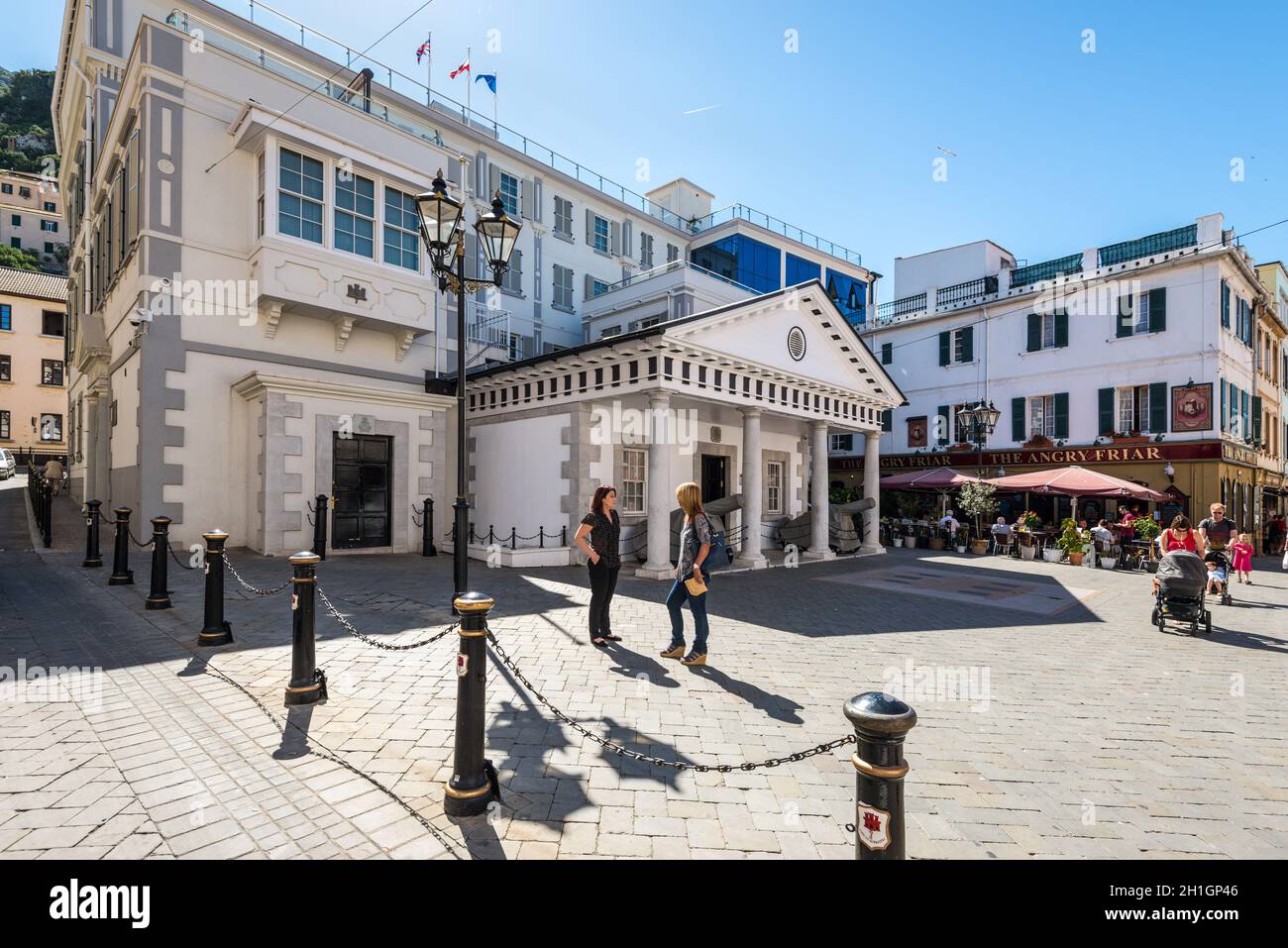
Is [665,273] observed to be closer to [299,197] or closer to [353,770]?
[299,197]

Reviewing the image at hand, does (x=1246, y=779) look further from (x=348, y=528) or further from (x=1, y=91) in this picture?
(x=1, y=91)

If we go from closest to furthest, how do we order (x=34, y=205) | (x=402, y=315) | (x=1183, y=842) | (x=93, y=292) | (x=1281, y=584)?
(x=1183, y=842) → (x=1281, y=584) → (x=402, y=315) → (x=93, y=292) → (x=34, y=205)

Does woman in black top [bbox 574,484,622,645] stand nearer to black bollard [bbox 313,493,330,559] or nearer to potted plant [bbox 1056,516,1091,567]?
black bollard [bbox 313,493,330,559]

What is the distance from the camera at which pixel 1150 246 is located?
24.1 m

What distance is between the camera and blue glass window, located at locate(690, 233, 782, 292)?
1110 inches

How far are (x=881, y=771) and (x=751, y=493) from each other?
460 inches

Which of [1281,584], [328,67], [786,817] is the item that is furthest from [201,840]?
[328,67]

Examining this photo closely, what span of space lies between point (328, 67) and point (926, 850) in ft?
87.0

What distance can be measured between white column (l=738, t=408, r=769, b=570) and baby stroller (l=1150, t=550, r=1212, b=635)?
708cm

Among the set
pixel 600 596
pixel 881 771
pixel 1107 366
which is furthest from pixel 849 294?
pixel 881 771

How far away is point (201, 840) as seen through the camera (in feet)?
10.0

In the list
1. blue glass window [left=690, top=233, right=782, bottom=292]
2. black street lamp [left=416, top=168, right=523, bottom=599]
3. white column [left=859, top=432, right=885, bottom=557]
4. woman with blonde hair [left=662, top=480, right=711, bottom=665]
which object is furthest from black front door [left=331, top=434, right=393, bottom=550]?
blue glass window [left=690, top=233, right=782, bottom=292]

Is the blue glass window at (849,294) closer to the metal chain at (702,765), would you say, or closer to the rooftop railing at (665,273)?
the rooftop railing at (665,273)

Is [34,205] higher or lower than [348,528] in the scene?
higher
